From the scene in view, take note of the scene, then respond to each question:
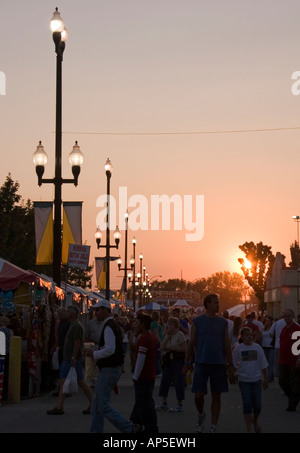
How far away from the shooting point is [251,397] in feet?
39.8

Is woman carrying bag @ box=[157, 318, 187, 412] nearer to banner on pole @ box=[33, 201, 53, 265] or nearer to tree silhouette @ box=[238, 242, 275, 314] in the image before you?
banner on pole @ box=[33, 201, 53, 265]

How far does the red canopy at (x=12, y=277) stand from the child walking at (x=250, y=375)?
8054mm

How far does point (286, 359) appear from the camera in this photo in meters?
16.9

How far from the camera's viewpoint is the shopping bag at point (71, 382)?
1430 cm

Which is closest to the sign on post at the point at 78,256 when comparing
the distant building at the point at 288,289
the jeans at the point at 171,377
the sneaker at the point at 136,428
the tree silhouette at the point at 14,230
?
the jeans at the point at 171,377

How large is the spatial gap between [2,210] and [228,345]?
5358 cm

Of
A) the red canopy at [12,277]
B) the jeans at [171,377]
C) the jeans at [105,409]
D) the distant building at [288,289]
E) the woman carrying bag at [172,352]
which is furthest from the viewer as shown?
the distant building at [288,289]

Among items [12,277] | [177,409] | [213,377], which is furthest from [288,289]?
[213,377]

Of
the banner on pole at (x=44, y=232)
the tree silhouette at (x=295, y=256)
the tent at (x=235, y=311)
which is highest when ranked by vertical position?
the tree silhouette at (x=295, y=256)

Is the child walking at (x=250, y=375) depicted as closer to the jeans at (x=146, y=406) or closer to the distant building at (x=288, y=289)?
the jeans at (x=146, y=406)

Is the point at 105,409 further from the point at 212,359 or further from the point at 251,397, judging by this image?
the point at 251,397

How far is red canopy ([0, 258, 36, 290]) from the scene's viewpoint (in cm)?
1942
